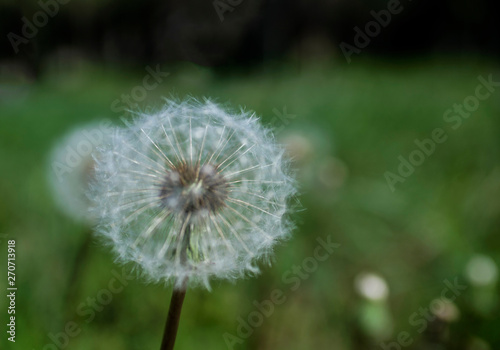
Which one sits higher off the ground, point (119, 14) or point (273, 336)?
point (119, 14)

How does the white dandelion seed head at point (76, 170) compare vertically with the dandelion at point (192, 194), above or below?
above

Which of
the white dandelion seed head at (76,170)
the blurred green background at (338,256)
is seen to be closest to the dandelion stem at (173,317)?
the blurred green background at (338,256)

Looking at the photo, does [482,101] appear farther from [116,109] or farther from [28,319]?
[28,319]

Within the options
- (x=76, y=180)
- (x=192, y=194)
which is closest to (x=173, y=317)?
(x=192, y=194)

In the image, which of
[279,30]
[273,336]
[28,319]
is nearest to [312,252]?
[273,336]

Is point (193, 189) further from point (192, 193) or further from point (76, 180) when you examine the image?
point (76, 180)

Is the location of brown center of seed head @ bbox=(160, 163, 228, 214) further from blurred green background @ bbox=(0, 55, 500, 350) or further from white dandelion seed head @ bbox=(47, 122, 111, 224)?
white dandelion seed head @ bbox=(47, 122, 111, 224)

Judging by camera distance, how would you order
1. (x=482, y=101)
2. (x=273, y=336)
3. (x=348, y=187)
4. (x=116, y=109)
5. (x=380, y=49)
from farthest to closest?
(x=380, y=49)
(x=116, y=109)
(x=482, y=101)
(x=348, y=187)
(x=273, y=336)

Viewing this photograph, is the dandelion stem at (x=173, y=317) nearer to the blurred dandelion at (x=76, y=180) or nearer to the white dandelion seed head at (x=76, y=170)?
the blurred dandelion at (x=76, y=180)
